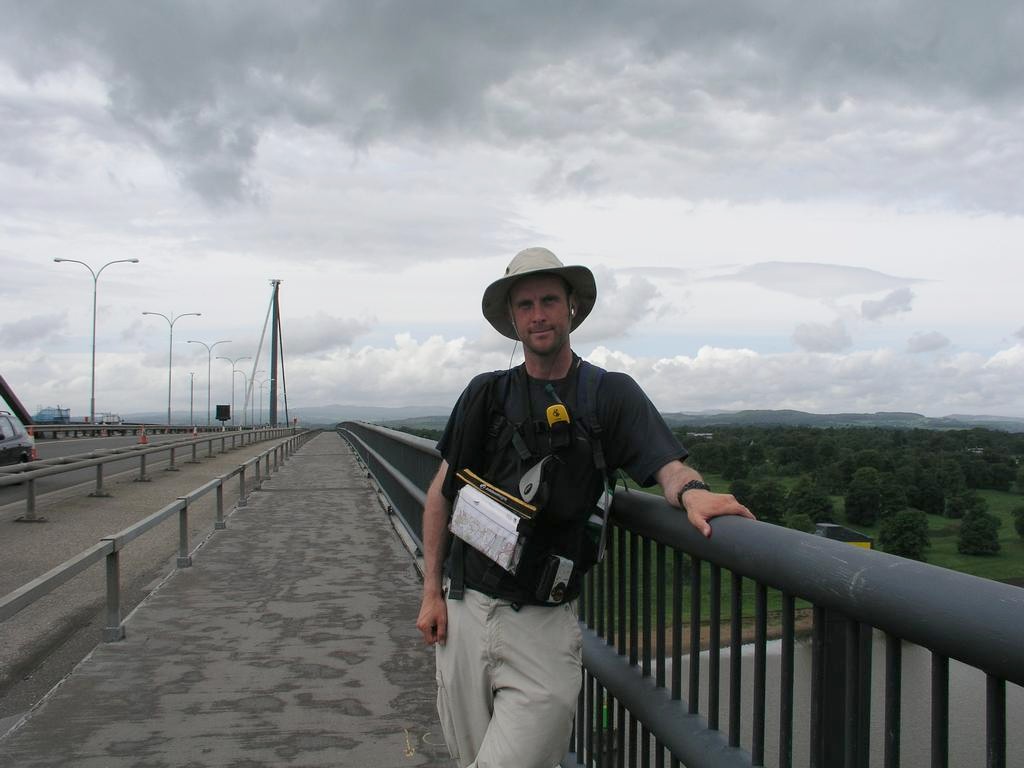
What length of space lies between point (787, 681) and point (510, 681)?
1040 mm

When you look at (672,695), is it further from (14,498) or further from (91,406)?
(91,406)

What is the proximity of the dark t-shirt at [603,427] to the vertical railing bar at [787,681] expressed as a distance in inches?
28.5

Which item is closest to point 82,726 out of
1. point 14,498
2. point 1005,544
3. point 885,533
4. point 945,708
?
point 945,708

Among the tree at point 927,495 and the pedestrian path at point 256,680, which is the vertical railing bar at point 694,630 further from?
the tree at point 927,495

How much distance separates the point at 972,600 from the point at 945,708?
0.76 feet

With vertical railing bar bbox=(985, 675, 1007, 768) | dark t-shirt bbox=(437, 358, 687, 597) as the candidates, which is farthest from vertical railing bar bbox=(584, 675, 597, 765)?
vertical railing bar bbox=(985, 675, 1007, 768)

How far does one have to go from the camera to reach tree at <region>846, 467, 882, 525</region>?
18688mm

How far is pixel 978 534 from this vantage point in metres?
20.2

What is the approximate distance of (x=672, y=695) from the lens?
9.04 feet

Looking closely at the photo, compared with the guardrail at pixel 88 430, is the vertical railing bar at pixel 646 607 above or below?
above

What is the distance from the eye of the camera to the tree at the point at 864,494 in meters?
18.7

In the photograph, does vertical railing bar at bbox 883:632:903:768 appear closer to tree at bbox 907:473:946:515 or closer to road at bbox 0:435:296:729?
road at bbox 0:435:296:729

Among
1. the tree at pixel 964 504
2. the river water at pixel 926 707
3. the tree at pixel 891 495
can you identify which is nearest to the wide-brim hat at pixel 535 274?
the river water at pixel 926 707

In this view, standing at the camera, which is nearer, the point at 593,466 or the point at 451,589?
the point at 593,466
